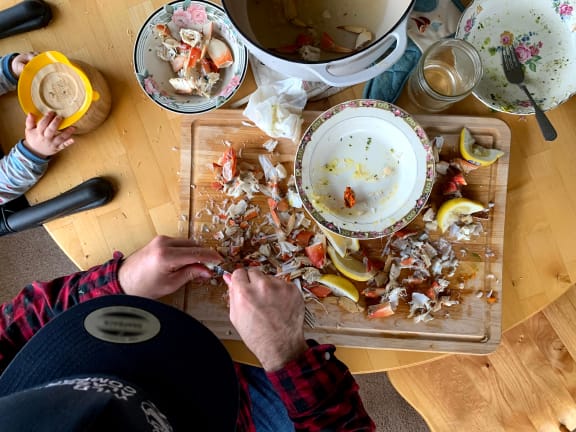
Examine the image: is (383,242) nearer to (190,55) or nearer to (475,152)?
(475,152)

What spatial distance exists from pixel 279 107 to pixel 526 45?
1.52 feet

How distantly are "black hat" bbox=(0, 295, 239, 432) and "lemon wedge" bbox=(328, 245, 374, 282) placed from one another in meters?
0.26

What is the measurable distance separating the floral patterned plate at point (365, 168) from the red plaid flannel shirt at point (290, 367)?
0.23 meters

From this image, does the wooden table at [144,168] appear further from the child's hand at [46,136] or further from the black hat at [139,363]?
the black hat at [139,363]

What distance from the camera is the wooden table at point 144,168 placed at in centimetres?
83

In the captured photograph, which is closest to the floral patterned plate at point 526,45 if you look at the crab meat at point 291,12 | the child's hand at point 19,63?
the crab meat at point 291,12

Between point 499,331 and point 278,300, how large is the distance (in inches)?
16.6

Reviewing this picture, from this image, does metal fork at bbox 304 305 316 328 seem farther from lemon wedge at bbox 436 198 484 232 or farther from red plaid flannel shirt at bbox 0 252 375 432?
lemon wedge at bbox 436 198 484 232

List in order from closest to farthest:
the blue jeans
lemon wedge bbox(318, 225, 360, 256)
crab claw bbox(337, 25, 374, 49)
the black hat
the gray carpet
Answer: the black hat
crab claw bbox(337, 25, 374, 49)
lemon wedge bbox(318, 225, 360, 256)
the blue jeans
the gray carpet

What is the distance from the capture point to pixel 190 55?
0.78 metres

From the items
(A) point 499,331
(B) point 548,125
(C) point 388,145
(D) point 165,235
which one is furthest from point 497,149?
(D) point 165,235

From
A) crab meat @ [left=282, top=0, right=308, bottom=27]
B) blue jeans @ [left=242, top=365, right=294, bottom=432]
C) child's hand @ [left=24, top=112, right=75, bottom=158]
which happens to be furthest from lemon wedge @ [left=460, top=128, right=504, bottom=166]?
child's hand @ [left=24, top=112, right=75, bottom=158]

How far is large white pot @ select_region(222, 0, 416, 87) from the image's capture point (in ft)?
1.99

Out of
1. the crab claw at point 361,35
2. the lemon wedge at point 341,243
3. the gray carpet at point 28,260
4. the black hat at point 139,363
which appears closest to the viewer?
the black hat at point 139,363
